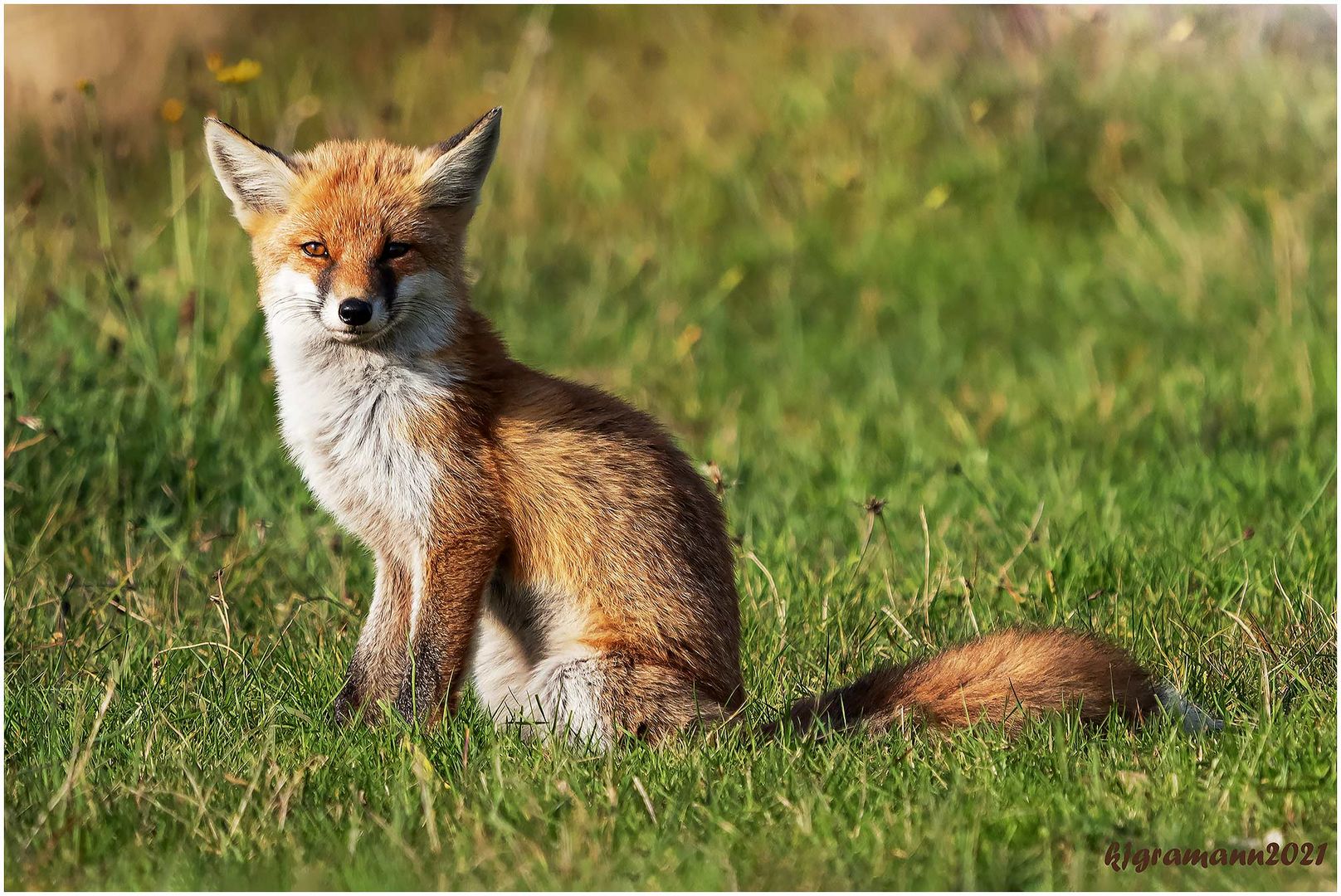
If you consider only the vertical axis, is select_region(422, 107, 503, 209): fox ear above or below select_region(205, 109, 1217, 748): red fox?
above

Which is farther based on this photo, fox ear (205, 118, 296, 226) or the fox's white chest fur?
fox ear (205, 118, 296, 226)

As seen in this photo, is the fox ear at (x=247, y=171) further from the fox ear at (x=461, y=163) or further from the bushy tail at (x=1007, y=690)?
the bushy tail at (x=1007, y=690)

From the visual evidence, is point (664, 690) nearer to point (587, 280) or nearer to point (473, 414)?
point (473, 414)

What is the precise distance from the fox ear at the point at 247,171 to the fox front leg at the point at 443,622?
48.2 inches

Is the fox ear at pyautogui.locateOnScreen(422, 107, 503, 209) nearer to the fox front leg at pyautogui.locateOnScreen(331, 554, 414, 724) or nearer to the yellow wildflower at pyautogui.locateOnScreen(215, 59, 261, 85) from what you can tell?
the fox front leg at pyautogui.locateOnScreen(331, 554, 414, 724)

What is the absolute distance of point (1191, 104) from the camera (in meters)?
11.2

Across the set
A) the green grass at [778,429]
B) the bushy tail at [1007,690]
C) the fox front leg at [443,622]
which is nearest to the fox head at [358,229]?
the fox front leg at [443,622]

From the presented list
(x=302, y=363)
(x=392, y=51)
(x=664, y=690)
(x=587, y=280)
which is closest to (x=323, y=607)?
(x=302, y=363)

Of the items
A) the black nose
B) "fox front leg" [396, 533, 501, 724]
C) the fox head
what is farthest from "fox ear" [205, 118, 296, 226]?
"fox front leg" [396, 533, 501, 724]

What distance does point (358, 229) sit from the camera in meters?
4.28

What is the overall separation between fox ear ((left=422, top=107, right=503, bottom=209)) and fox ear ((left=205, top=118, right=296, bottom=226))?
0.43 m

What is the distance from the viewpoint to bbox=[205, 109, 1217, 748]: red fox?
13.5 feet

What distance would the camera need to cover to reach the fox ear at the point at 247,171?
445 cm

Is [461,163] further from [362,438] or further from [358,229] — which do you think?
[362,438]
